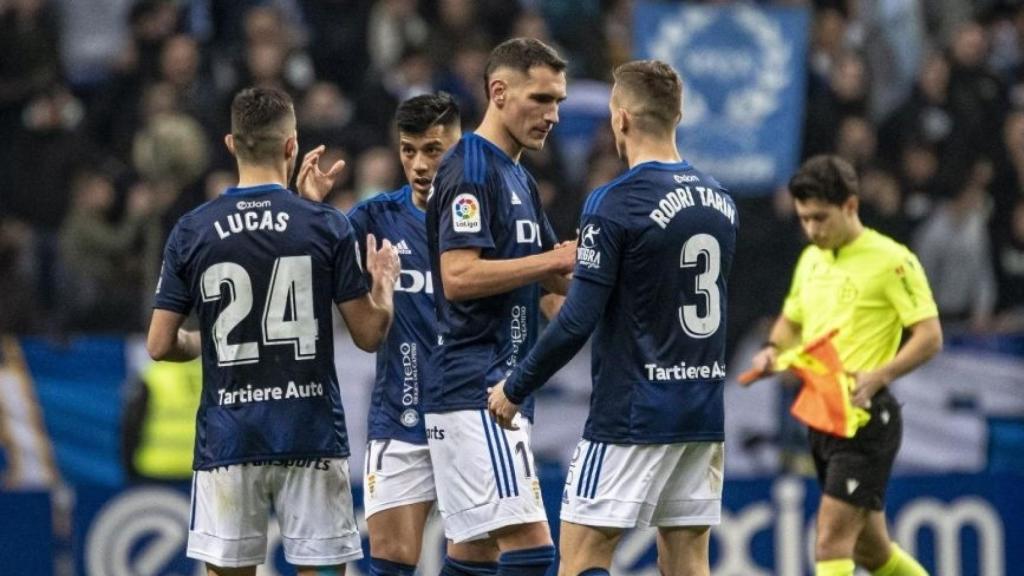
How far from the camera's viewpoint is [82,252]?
46.3 feet

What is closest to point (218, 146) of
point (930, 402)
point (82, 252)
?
point (82, 252)

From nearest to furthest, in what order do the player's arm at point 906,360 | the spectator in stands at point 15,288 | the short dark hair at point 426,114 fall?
1. the short dark hair at point 426,114
2. the player's arm at point 906,360
3. the spectator in stands at point 15,288

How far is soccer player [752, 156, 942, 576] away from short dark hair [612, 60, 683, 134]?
211cm

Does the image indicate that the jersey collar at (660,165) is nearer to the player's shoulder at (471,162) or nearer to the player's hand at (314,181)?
the player's shoulder at (471,162)

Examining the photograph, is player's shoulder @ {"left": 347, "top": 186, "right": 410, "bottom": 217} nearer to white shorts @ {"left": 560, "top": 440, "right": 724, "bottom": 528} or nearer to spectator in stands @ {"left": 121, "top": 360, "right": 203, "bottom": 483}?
white shorts @ {"left": 560, "top": 440, "right": 724, "bottom": 528}

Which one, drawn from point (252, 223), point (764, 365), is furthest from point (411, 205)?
point (764, 365)

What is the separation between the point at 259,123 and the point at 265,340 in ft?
2.82

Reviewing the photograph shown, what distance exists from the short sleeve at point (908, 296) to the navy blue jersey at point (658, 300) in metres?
2.16

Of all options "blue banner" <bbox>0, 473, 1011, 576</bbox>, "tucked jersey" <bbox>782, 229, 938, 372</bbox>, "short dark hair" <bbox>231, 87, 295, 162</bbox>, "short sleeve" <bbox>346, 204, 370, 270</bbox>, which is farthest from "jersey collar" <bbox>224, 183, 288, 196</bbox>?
"blue banner" <bbox>0, 473, 1011, 576</bbox>

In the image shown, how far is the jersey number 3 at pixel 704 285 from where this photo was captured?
748 centimetres

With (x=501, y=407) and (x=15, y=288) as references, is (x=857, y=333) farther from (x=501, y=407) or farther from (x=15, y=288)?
(x=15, y=288)

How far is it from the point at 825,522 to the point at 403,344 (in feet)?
8.33

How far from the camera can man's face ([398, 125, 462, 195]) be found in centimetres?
851

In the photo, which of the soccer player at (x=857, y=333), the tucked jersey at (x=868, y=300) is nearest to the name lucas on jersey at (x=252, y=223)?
the soccer player at (x=857, y=333)
